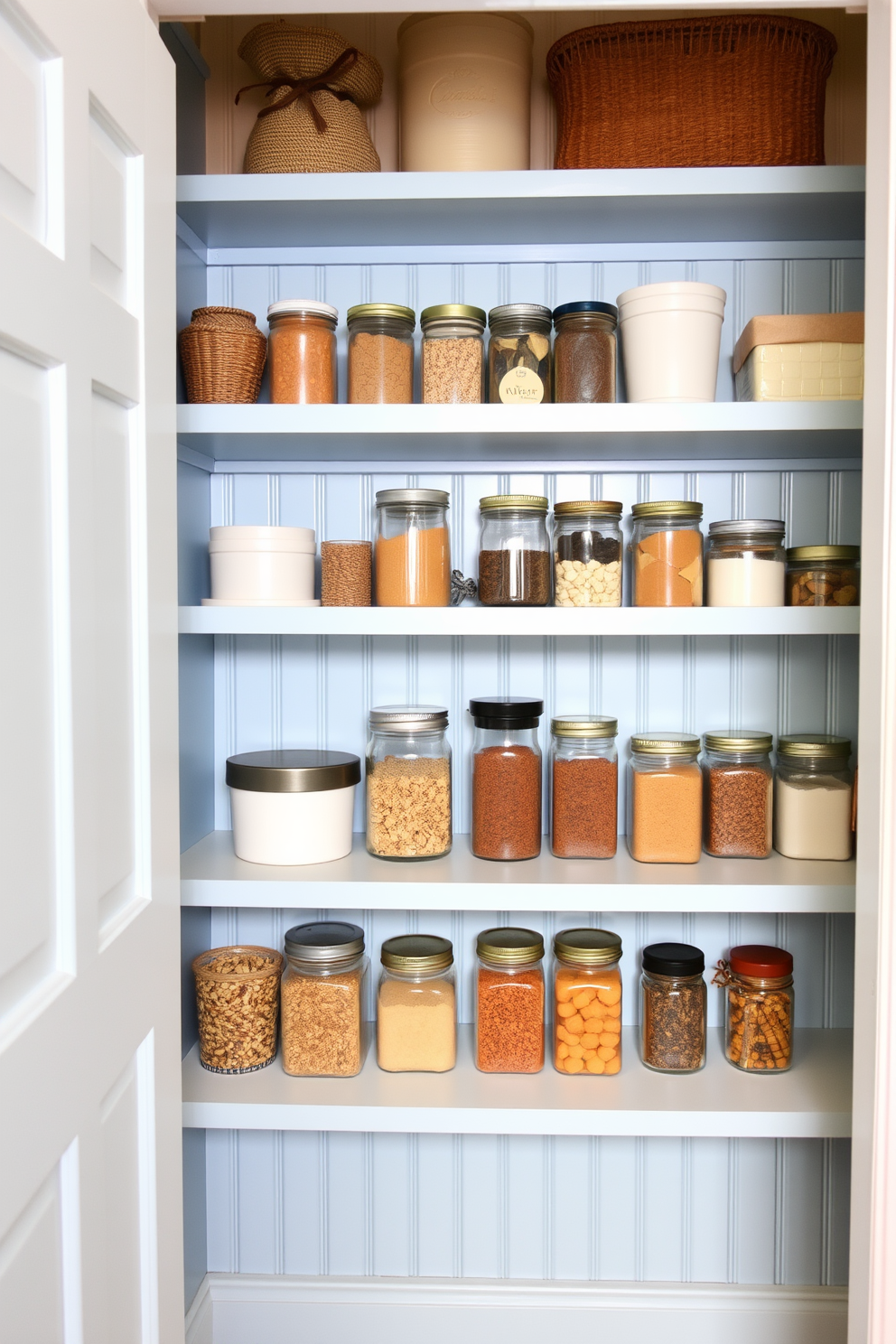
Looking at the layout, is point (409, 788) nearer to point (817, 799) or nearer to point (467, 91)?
point (817, 799)

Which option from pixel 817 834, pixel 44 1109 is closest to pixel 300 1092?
pixel 44 1109

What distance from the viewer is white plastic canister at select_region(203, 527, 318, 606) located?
5.03 ft

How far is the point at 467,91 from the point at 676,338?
0.52 m

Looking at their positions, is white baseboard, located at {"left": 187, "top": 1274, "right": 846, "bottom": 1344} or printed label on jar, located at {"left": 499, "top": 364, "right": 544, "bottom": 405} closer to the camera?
printed label on jar, located at {"left": 499, "top": 364, "right": 544, "bottom": 405}

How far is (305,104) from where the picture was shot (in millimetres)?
1557

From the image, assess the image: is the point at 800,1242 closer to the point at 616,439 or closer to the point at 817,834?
the point at 817,834

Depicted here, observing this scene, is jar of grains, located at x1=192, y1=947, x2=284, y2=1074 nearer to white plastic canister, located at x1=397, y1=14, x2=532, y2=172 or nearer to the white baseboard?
the white baseboard

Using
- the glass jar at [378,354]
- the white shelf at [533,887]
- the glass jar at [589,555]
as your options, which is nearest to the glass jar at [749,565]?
the glass jar at [589,555]

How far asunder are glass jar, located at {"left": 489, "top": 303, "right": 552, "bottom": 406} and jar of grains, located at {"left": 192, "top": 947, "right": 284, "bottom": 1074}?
98cm

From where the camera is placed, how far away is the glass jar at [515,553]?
4.98ft

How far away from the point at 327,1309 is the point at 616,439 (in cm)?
162

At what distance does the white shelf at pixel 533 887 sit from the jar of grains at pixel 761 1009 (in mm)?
144

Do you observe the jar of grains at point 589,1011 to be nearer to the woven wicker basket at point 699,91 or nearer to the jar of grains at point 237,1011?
the jar of grains at point 237,1011

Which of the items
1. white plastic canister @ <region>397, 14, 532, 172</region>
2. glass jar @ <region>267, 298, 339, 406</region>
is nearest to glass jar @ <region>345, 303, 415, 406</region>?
glass jar @ <region>267, 298, 339, 406</region>
